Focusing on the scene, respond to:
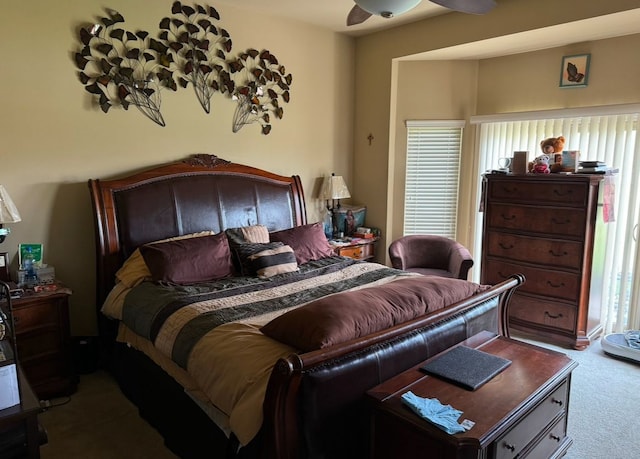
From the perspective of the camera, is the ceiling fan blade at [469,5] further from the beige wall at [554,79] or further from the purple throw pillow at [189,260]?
the purple throw pillow at [189,260]

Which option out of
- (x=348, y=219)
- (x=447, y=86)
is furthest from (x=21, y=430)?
(x=447, y=86)

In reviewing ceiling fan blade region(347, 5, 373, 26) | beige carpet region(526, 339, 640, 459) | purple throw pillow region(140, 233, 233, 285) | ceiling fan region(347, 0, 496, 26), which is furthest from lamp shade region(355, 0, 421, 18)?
beige carpet region(526, 339, 640, 459)

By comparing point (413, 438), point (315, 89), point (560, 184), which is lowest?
point (413, 438)

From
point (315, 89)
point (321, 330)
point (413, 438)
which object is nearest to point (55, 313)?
point (321, 330)

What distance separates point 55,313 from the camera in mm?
2828

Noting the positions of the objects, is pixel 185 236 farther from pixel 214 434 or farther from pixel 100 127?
pixel 214 434

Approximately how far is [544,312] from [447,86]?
2.32 meters

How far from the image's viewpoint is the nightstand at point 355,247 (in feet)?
14.0

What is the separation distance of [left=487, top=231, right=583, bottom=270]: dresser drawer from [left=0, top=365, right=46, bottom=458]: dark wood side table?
352 cm

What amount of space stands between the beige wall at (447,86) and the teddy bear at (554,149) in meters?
0.42

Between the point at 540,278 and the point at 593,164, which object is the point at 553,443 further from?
the point at 593,164

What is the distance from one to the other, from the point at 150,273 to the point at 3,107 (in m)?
1.39

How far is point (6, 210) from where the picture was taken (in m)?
2.65

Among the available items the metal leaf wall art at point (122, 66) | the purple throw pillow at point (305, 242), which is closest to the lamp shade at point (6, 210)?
the metal leaf wall art at point (122, 66)
